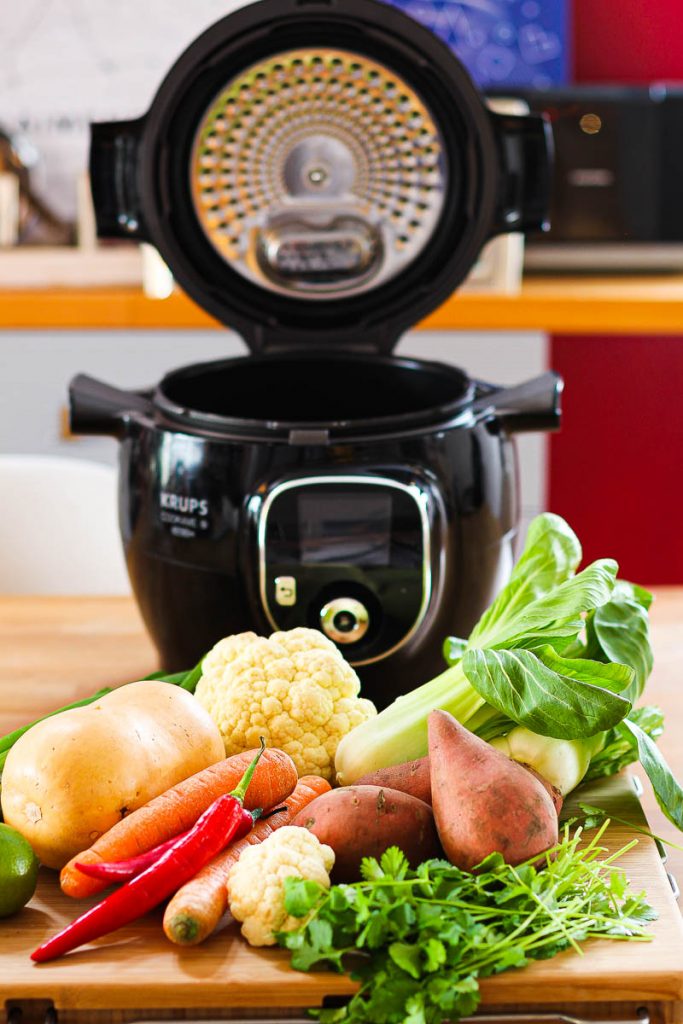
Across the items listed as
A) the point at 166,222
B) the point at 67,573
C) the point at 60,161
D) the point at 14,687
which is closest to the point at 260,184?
the point at 166,222

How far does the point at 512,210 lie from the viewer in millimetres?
1150

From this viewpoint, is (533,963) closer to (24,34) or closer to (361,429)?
(361,429)

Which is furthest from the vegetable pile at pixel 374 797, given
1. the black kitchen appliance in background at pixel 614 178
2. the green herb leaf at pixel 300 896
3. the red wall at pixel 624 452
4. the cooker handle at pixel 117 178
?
the black kitchen appliance in background at pixel 614 178

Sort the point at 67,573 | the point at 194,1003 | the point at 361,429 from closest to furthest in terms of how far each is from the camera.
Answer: the point at 194,1003, the point at 361,429, the point at 67,573

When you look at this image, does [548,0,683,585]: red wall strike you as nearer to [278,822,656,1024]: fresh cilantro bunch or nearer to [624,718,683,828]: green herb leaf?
[624,718,683,828]: green herb leaf

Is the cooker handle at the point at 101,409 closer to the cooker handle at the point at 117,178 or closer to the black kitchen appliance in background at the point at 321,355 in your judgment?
the black kitchen appliance in background at the point at 321,355

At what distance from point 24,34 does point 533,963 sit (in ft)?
9.22

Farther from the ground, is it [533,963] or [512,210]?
[512,210]

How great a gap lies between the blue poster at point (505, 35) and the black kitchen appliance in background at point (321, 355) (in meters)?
1.92

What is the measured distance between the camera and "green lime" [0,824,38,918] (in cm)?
71

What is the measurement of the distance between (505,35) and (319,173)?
1989 millimetres

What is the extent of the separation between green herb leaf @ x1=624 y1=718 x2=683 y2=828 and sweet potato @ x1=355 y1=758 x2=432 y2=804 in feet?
0.43

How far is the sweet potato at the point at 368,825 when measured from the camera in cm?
73

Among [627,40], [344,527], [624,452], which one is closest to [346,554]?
[344,527]
